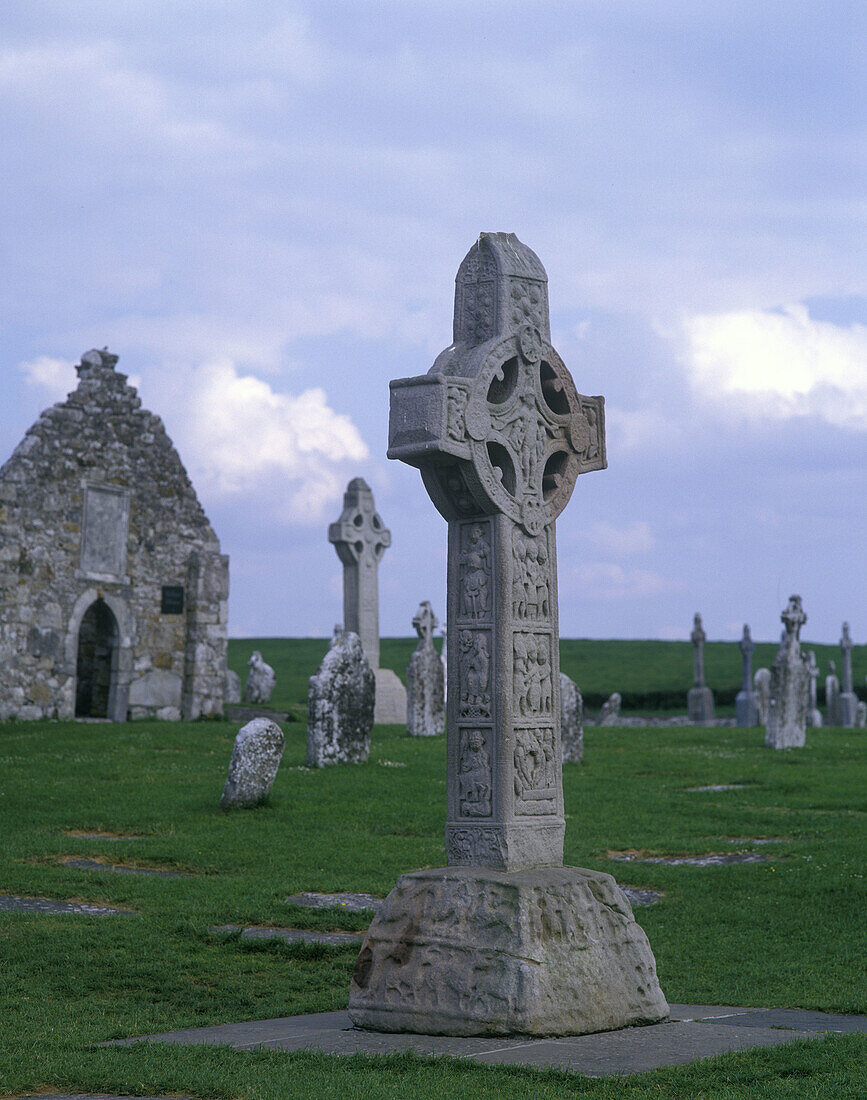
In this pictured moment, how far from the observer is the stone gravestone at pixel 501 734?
6.11 meters

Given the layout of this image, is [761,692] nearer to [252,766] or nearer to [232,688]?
[232,688]

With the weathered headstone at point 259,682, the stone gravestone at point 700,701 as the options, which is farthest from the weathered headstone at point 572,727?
the stone gravestone at point 700,701

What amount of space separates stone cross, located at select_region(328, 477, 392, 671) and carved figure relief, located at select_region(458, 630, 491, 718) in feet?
58.4

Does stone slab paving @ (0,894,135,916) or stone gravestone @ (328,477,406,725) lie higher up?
stone gravestone @ (328,477,406,725)

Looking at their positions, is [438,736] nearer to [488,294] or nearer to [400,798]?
[400,798]

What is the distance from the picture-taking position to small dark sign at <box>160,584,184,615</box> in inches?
997

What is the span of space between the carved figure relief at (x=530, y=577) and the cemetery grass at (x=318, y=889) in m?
2.43

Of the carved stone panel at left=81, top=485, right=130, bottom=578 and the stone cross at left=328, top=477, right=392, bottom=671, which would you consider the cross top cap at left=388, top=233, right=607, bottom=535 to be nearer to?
the stone cross at left=328, top=477, right=392, bottom=671

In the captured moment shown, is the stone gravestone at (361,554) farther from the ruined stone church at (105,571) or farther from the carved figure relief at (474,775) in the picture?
the carved figure relief at (474,775)

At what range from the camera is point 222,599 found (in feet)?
85.4

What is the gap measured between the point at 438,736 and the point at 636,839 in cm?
961

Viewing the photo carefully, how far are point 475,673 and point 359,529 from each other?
1808 cm

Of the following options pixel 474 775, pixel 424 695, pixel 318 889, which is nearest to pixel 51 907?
pixel 318 889

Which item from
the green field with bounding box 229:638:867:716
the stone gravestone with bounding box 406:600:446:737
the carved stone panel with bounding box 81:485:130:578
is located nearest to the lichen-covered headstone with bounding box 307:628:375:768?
the stone gravestone with bounding box 406:600:446:737
